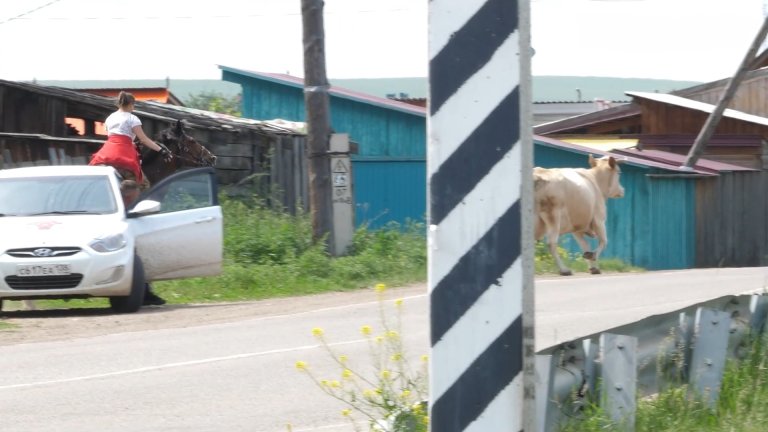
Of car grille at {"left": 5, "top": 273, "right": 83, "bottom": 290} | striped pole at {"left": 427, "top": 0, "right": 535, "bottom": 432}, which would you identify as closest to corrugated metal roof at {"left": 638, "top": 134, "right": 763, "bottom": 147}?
car grille at {"left": 5, "top": 273, "right": 83, "bottom": 290}

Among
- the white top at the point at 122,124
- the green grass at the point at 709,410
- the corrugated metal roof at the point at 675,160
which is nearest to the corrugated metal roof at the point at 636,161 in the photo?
the corrugated metal roof at the point at 675,160

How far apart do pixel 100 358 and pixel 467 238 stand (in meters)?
6.74

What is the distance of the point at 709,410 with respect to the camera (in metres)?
6.95

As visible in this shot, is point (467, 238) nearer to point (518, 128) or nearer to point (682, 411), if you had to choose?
point (518, 128)

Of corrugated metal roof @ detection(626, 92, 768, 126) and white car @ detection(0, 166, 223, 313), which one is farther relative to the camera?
corrugated metal roof @ detection(626, 92, 768, 126)

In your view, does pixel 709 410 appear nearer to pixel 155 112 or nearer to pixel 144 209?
pixel 144 209

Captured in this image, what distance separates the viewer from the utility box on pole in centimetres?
2027

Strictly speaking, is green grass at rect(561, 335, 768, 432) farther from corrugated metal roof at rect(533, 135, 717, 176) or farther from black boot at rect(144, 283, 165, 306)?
corrugated metal roof at rect(533, 135, 717, 176)

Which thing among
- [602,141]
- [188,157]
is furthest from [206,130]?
[602,141]

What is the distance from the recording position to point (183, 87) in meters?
95.1

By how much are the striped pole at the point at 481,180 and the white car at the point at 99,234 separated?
378 inches

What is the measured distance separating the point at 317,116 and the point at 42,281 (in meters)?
6.88

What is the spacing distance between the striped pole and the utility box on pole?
50.4 ft

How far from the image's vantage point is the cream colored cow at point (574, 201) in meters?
21.4
